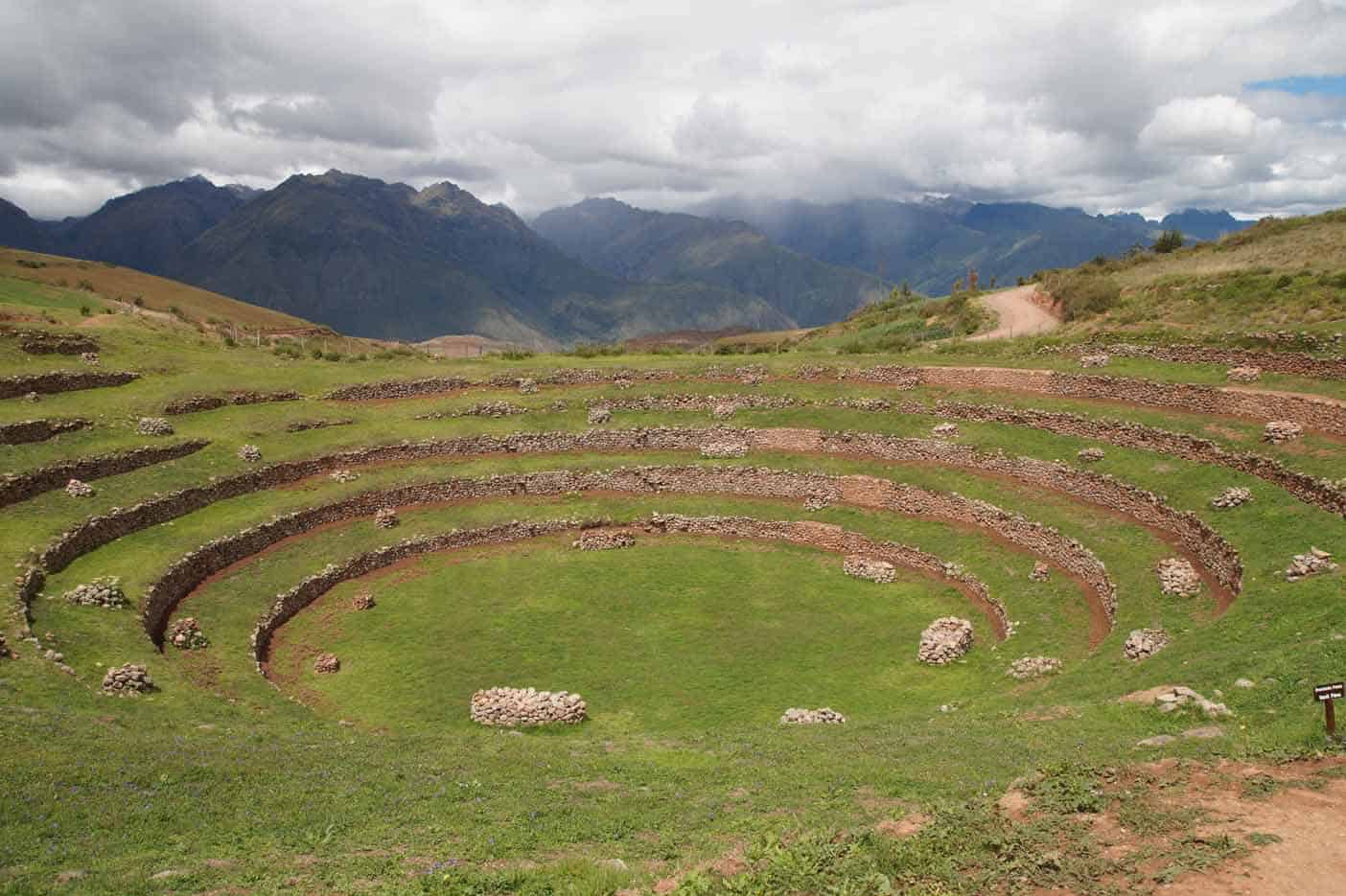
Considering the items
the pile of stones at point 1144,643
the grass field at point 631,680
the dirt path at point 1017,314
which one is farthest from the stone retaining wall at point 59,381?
the dirt path at point 1017,314

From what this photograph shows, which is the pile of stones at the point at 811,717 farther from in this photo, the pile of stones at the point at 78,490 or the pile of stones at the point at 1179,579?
the pile of stones at the point at 78,490

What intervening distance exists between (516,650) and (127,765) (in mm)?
15987

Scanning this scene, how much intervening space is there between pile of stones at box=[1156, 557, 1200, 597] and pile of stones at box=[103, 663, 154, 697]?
37112 mm

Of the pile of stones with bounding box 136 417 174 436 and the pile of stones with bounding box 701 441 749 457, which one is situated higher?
the pile of stones with bounding box 136 417 174 436

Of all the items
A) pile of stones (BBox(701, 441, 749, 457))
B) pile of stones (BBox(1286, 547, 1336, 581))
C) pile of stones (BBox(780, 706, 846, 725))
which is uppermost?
pile of stones (BBox(701, 441, 749, 457))

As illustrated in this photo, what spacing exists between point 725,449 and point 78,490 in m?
36.5

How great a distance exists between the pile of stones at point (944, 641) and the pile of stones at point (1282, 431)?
1833 cm

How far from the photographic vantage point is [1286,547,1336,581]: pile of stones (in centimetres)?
2598

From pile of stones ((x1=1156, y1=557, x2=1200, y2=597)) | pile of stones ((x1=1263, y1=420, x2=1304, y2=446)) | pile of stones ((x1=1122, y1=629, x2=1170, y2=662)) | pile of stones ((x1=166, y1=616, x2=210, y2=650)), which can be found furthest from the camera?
pile of stones ((x1=1263, y1=420, x2=1304, y2=446))

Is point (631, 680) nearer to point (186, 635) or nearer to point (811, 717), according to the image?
point (811, 717)

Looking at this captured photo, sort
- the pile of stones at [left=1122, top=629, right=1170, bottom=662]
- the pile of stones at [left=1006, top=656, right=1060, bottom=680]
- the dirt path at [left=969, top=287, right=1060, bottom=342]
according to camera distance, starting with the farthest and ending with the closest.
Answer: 1. the dirt path at [left=969, top=287, right=1060, bottom=342]
2. the pile of stones at [left=1006, top=656, right=1060, bottom=680]
3. the pile of stones at [left=1122, top=629, right=1170, bottom=662]

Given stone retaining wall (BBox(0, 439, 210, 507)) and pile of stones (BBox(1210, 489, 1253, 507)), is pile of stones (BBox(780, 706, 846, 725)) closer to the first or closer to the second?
pile of stones (BBox(1210, 489, 1253, 507))

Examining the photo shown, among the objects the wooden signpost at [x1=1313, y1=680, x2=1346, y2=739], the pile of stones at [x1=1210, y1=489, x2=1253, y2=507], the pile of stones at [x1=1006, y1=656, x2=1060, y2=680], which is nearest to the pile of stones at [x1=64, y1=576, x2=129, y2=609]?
the pile of stones at [x1=1006, y1=656, x2=1060, y2=680]

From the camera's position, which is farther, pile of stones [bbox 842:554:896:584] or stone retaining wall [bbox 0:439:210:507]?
pile of stones [bbox 842:554:896:584]
